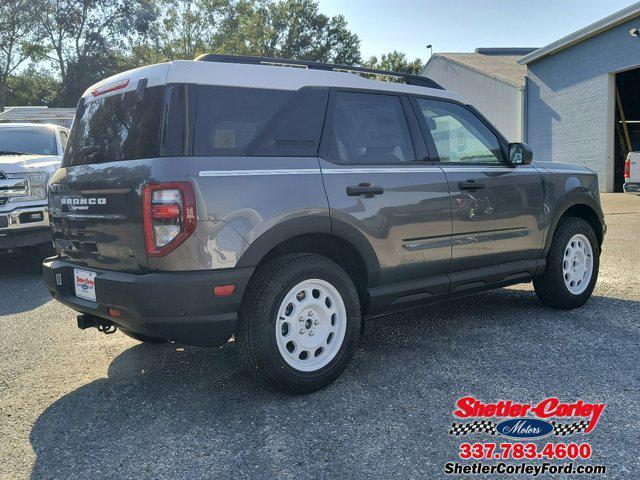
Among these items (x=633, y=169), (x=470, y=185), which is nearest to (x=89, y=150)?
(x=470, y=185)

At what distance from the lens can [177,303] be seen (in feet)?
9.62

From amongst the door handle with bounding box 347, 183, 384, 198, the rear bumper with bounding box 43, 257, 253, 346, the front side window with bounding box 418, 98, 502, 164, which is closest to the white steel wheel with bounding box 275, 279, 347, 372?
the rear bumper with bounding box 43, 257, 253, 346

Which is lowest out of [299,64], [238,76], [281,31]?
[238,76]

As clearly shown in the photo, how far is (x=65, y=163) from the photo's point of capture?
3875 mm

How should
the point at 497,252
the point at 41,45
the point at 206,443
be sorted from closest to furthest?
the point at 206,443, the point at 497,252, the point at 41,45

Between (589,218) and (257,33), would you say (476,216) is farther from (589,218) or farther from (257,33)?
(257,33)

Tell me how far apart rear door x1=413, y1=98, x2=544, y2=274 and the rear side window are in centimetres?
103

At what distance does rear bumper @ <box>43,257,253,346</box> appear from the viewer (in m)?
2.92

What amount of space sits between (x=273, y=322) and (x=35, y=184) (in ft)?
16.5

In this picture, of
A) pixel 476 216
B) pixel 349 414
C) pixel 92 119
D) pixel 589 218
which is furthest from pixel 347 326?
pixel 589 218

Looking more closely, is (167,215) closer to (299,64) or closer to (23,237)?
(299,64)

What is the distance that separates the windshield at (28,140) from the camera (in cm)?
789

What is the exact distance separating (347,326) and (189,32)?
44633mm

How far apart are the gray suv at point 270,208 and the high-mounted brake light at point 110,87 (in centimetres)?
2
